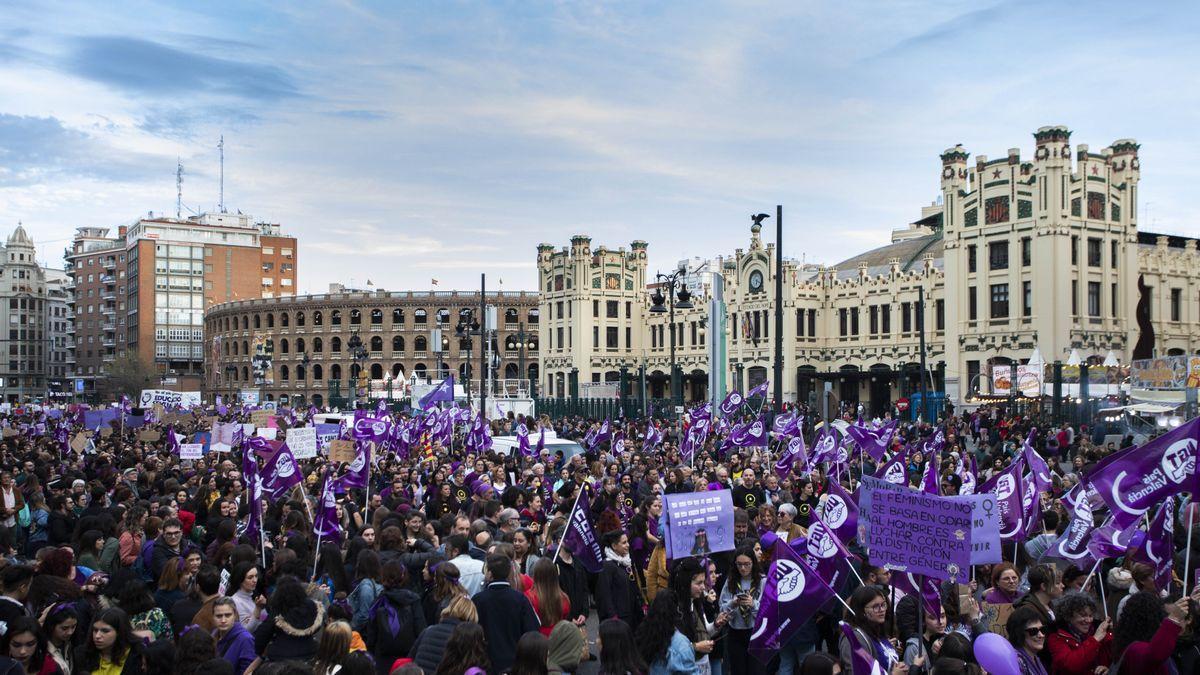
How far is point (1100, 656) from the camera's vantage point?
21.6ft

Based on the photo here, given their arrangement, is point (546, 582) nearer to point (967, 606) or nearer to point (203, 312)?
point (967, 606)

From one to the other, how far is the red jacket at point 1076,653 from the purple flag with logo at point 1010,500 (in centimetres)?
389

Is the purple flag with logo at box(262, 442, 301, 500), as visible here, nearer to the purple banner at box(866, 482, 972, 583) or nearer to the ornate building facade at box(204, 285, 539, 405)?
the purple banner at box(866, 482, 972, 583)

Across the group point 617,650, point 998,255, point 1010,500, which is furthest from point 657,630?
point 998,255

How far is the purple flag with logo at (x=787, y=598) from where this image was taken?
7.49 m

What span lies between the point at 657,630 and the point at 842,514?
3.93 metres

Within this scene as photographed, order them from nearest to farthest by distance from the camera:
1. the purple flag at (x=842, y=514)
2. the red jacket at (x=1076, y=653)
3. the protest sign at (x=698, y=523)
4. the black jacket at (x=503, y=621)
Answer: the red jacket at (x=1076, y=653)
the black jacket at (x=503, y=621)
the protest sign at (x=698, y=523)
the purple flag at (x=842, y=514)

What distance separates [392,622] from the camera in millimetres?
7641

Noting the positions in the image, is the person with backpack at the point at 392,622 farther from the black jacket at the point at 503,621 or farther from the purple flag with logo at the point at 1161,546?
the purple flag with logo at the point at 1161,546

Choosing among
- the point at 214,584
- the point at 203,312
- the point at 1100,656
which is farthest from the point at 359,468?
the point at 203,312

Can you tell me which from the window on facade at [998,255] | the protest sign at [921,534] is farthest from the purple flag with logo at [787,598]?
the window on facade at [998,255]

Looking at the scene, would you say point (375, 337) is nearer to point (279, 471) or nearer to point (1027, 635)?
point (279, 471)

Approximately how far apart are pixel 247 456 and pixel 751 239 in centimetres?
5447

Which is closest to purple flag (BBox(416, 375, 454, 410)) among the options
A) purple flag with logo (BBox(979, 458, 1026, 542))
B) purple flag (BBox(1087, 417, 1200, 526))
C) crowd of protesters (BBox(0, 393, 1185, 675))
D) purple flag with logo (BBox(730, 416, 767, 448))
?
purple flag with logo (BBox(730, 416, 767, 448))
